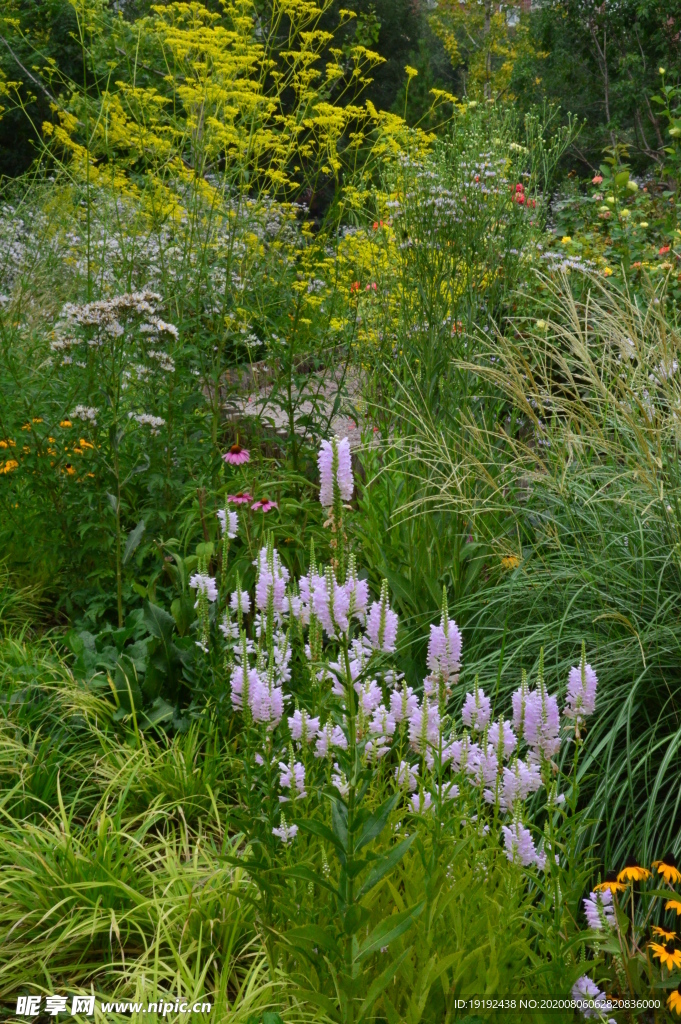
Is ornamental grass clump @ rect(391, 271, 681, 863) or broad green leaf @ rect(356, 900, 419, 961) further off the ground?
ornamental grass clump @ rect(391, 271, 681, 863)

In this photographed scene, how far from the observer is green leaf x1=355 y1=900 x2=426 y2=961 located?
5.47 feet

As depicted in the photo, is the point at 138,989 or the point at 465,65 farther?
the point at 465,65

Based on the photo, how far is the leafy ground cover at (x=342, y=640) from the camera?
192 cm

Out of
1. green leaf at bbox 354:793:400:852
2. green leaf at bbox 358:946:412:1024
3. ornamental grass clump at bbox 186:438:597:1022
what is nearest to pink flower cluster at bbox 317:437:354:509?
ornamental grass clump at bbox 186:438:597:1022

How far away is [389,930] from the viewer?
172 cm

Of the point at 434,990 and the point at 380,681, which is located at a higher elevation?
the point at 380,681

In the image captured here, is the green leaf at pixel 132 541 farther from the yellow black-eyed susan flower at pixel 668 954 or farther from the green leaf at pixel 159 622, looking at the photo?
the yellow black-eyed susan flower at pixel 668 954

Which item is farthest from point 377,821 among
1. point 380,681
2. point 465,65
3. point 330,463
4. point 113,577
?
point 465,65

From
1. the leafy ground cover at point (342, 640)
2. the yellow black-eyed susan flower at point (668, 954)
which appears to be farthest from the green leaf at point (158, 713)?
the yellow black-eyed susan flower at point (668, 954)

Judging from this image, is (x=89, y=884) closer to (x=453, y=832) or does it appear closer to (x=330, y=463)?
(x=453, y=832)

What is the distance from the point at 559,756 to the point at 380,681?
643mm

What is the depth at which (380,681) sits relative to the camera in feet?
10.3

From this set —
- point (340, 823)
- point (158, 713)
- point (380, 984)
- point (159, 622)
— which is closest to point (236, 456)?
point (159, 622)

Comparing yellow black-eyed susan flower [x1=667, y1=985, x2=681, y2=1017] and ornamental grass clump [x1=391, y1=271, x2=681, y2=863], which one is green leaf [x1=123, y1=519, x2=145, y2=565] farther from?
yellow black-eyed susan flower [x1=667, y1=985, x2=681, y2=1017]
